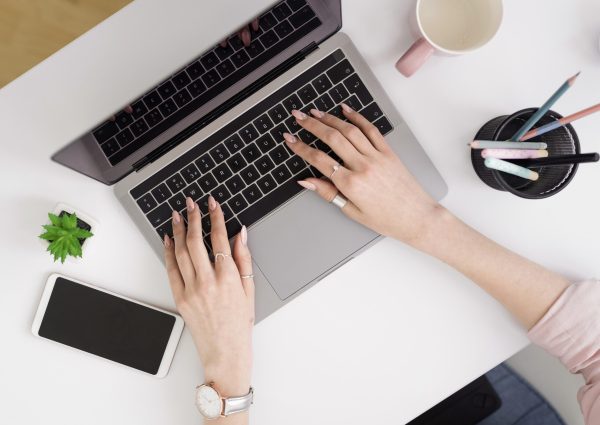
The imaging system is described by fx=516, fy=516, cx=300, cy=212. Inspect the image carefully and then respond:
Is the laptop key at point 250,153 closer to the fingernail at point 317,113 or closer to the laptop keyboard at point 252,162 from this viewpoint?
the laptop keyboard at point 252,162

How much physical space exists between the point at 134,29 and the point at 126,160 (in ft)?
0.65

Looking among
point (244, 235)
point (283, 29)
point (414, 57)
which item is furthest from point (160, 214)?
point (414, 57)

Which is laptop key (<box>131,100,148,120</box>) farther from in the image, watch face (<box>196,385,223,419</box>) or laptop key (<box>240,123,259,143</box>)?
watch face (<box>196,385,223,419</box>)

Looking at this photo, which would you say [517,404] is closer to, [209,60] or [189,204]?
[189,204]

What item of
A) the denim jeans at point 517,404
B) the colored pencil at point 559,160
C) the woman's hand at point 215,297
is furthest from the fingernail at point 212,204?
the denim jeans at point 517,404

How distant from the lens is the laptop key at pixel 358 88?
81cm

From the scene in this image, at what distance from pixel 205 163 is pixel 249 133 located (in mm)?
83

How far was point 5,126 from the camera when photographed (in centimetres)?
80

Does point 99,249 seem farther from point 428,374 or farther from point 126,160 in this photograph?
point 428,374

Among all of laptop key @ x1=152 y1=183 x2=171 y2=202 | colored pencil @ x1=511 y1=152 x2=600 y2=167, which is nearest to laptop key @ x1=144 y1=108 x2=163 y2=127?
laptop key @ x1=152 y1=183 x2=171 y2=202

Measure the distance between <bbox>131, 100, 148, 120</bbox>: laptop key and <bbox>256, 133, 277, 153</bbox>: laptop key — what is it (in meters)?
0.19

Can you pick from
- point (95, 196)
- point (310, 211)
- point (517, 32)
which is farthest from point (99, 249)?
point (517, 32)

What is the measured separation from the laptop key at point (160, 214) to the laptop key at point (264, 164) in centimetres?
15

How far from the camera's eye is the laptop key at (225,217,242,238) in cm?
81
